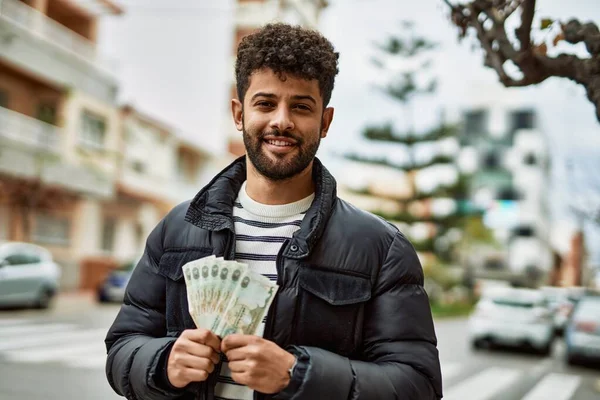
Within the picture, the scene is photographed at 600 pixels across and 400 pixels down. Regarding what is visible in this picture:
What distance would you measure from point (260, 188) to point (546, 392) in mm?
9286

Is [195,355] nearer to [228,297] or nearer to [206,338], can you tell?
[206,338]

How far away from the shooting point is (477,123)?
7388 centimetres

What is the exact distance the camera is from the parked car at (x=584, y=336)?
13.2 m

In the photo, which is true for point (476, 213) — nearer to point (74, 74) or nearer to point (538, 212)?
point (74, 74)

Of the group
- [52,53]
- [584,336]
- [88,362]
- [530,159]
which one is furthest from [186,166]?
[530,159]

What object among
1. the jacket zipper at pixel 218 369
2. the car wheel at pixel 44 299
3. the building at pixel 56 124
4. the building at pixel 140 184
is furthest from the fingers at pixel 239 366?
the building at pixel 140 184

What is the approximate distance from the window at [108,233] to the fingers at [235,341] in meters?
27.9

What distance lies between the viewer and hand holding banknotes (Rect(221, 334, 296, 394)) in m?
1.60

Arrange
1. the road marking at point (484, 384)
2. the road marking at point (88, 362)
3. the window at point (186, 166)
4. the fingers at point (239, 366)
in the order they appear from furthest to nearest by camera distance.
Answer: the window at point (186, 166) → the road marking at point (88, 362) → the road marking at point (484, 384) → the fingers at point (239, 366)

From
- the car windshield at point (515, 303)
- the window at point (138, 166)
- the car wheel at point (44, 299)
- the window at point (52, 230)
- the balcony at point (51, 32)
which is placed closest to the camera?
the car windshield at point (515, 303)

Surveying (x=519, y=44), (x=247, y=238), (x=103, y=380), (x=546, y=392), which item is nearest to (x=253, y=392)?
(x=247, y=238)

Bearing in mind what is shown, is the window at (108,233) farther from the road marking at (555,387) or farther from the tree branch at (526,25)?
the tree branch at (526,25)

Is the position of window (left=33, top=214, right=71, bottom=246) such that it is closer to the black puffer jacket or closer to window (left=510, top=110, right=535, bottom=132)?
the black puffer jacket

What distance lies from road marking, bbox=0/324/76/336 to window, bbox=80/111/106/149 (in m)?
12.3
